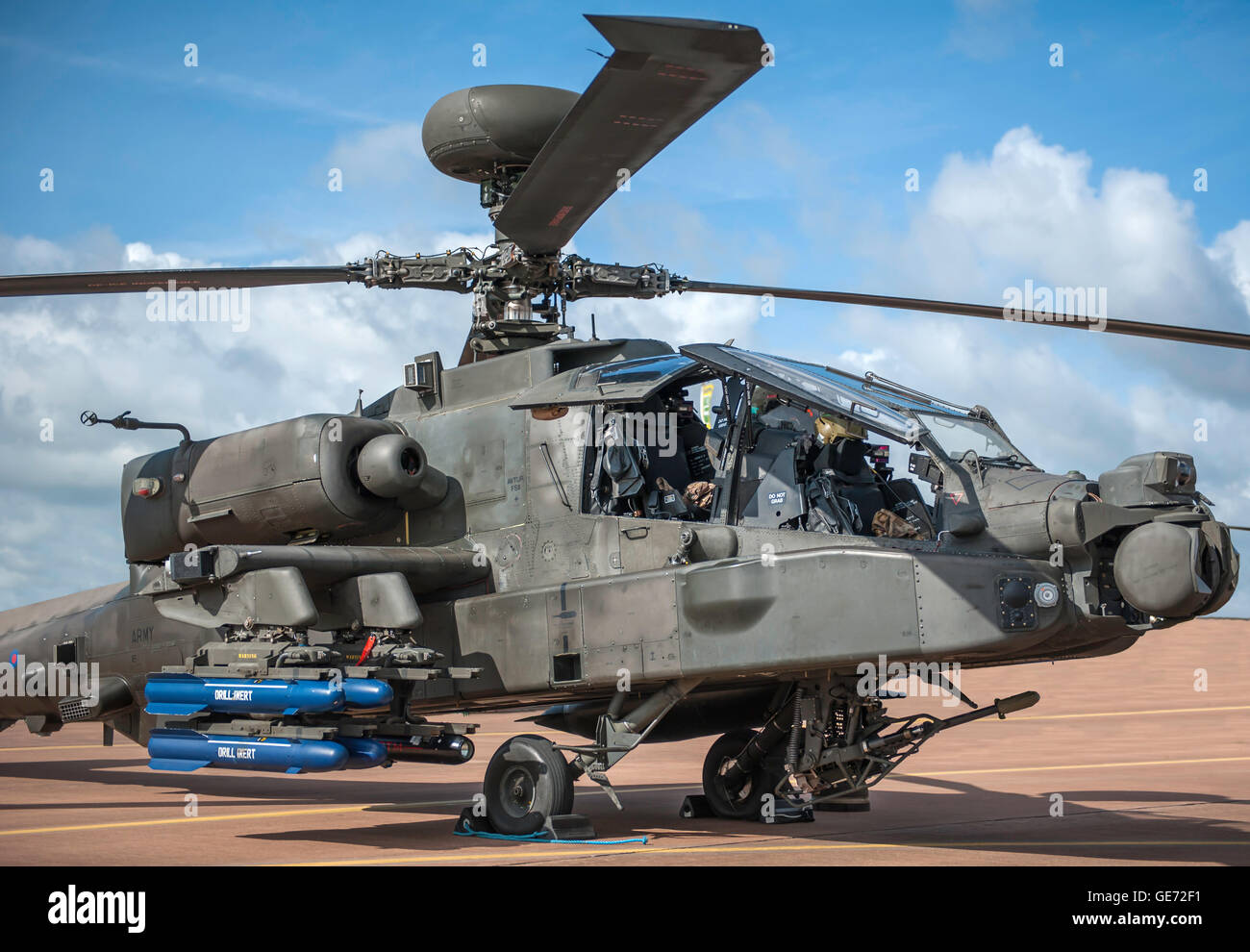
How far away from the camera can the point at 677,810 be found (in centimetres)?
1356

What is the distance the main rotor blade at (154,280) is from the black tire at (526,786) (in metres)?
4.74

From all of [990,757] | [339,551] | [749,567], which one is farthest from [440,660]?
[990,757]

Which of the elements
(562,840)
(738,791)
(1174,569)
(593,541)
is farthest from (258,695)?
(1174,569)

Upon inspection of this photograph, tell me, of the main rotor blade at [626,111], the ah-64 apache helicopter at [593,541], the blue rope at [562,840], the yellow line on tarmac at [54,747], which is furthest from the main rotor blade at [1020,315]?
the yellow line on tarmac at [54,747]

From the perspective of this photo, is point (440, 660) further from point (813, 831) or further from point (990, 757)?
point (990, 757)

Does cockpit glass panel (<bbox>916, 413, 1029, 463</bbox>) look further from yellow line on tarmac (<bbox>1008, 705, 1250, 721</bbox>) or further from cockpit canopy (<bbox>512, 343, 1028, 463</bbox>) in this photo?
yellow line on tarmac (<bbox>1008, 705, 1250, 721</bbox>)

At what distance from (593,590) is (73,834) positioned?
509 cm

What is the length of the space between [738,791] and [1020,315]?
5.18 meters

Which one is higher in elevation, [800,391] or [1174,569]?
[800,391]

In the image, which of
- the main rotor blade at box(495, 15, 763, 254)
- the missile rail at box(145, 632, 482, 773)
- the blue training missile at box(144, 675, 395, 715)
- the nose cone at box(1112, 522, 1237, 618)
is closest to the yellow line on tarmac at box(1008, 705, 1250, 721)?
the missile rail at box(145, 632, 482, 773)

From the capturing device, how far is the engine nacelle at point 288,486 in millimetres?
11617

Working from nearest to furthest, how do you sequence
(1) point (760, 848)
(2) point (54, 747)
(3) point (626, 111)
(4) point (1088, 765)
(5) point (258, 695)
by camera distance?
(3) point (626, 111) → (1) point (760, 848) → (5) point (258, 695) → (4) point (1088, 765) → (2) point (54, 747)

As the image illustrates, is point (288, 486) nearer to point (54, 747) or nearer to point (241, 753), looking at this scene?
point (241, 753)

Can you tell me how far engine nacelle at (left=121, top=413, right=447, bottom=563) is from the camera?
38.1ft
